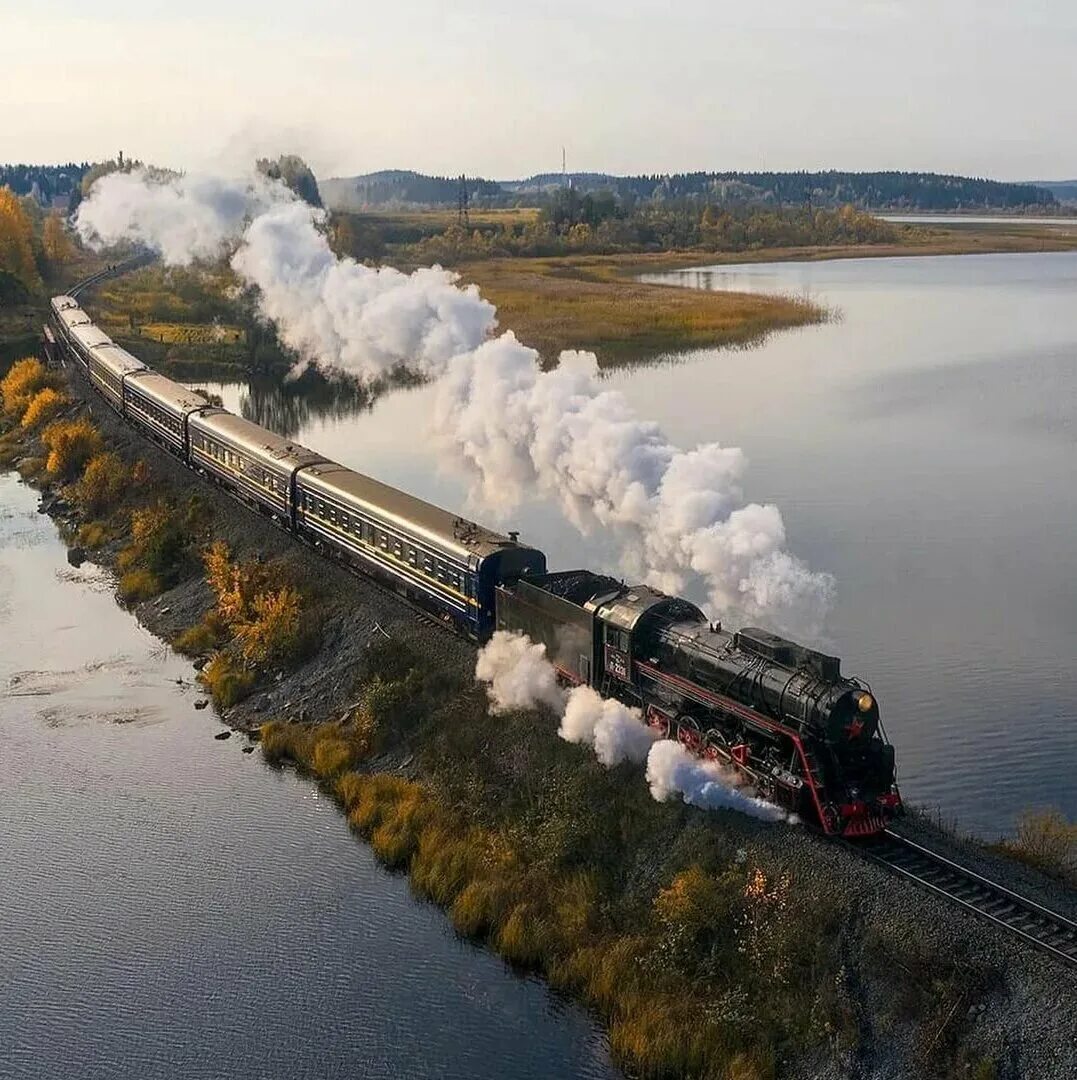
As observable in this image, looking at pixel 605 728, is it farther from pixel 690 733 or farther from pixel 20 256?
pixel 20 256

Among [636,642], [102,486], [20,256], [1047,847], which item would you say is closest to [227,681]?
[636,642]

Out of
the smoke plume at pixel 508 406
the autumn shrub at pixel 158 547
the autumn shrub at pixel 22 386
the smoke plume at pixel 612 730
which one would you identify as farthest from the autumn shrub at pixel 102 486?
the smoke plume at pixel 612 730

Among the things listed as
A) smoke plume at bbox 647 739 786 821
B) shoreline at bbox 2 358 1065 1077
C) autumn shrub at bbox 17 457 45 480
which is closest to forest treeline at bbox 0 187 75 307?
autumn shrub at bbox 17 457 45 480

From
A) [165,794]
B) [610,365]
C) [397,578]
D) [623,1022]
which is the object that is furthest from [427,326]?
[610,365]

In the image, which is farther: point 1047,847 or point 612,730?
point 612,730

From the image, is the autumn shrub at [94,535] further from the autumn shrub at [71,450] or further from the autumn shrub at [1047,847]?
the autumn shrub at [1047,847]

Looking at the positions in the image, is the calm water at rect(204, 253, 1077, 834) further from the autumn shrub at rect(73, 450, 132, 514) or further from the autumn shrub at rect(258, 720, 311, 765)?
the autumn shrub at rect(258, 720, 311, 765)
